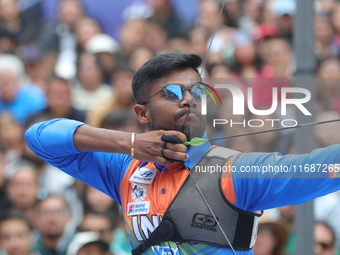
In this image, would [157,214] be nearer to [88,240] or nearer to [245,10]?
[88,240]

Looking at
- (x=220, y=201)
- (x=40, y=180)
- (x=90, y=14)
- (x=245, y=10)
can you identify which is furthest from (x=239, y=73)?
(x=220, y=201)

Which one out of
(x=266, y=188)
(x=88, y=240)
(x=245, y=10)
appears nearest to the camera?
(x=266, y=188)

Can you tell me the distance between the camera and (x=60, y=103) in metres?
6.43

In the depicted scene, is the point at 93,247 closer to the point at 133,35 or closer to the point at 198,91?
the point at 198,91

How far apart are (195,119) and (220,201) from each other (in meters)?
0.34

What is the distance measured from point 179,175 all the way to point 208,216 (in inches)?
9.7

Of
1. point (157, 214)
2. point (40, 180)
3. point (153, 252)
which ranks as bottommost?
point (40, 180)

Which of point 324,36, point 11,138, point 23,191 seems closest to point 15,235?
point 23,191

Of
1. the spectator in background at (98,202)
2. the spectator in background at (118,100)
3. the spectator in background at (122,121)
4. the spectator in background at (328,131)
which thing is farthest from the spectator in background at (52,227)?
the spectator in background at (328,131)

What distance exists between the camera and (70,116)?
20.9 feet

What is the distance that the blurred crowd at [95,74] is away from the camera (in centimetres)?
500

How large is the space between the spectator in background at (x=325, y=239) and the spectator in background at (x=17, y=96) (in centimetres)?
339

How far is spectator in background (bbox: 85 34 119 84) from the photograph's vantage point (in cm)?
A: 696

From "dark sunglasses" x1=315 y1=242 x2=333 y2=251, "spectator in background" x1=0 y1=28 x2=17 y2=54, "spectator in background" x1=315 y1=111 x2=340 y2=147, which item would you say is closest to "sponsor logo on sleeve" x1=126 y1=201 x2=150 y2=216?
"spectator in background" x1=315 y1=111 x2=340 y2=147
